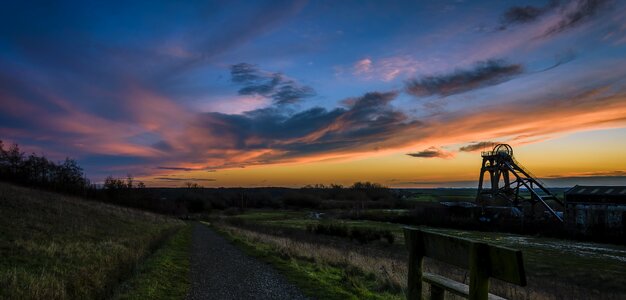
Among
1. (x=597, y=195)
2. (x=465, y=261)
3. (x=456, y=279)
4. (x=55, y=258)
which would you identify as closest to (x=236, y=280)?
(x=456, y=279)

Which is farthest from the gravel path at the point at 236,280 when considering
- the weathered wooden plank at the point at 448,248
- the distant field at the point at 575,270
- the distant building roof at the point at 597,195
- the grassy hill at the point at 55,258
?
the distant building roof at the point at 597,195

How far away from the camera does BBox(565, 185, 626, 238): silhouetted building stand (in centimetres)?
5156

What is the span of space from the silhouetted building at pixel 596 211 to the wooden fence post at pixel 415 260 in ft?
184

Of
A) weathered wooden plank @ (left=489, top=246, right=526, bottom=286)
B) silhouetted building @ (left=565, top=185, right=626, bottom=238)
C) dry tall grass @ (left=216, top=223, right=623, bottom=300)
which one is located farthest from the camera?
silhouetted building @ (left=565, top=185, right=626, bottom=238)

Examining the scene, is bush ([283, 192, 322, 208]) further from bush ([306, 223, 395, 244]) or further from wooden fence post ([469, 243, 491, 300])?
wooden fence post ([469, 243, 491, 300])

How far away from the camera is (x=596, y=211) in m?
54.5

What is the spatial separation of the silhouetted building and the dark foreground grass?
4819 cm

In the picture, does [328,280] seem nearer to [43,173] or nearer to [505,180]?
[505,180]

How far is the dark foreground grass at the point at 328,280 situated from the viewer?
12055 millimetres

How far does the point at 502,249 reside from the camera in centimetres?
404

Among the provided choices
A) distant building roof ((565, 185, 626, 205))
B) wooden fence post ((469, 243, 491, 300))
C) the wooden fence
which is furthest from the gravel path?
distant building roof ((565, 185, 626, 205))

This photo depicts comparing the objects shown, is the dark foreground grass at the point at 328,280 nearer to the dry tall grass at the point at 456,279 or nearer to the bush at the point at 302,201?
the dry tall grass at the point at 456,279

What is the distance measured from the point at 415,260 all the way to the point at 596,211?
60371mm

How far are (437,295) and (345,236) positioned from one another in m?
50.7
